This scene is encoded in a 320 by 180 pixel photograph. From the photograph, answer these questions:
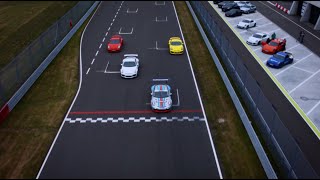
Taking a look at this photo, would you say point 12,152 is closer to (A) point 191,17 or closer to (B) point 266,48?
(B) point 266,48

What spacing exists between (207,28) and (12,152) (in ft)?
98.7

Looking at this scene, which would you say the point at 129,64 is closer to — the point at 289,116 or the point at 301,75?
the point at 289,116

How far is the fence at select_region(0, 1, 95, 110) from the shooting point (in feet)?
79.8

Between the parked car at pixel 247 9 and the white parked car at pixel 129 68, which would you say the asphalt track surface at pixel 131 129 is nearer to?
the white parked car at pixel 129 68

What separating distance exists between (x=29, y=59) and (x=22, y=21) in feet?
68.5

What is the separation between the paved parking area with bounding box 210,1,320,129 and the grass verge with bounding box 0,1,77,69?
1113 inches

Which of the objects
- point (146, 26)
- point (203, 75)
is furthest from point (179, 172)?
point (146, 26)

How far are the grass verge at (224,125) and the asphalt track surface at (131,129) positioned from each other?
28.4 inches

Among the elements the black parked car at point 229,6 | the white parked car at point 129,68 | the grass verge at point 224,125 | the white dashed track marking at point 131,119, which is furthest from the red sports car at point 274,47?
the black parked car at point 229,6

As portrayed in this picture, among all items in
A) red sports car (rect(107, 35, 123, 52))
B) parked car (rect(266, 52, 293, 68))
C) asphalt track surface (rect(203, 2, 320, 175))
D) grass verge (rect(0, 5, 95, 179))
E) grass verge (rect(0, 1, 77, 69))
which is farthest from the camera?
grass verge (rect(0, 1, 77, 69))

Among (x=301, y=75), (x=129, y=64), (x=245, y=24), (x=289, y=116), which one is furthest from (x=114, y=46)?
(x=245, y=24)

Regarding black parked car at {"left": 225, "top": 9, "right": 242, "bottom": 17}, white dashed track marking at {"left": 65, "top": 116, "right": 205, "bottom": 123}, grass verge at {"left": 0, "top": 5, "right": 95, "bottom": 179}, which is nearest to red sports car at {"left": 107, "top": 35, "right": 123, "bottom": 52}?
grass verge at {"left": 0, "top": 5, "right": 95, "bottom": 179}

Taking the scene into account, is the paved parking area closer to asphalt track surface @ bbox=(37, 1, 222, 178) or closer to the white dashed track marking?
asphalt track surface @ bbox=(37, 1, 222, 178)

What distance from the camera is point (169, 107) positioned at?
78.3ft
